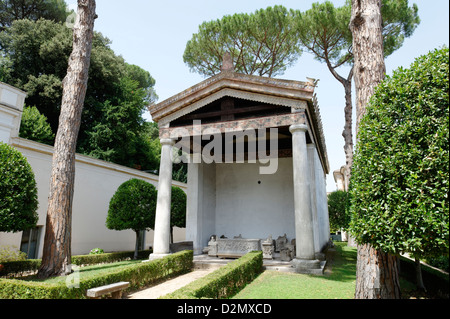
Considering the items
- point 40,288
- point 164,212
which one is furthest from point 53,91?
point 40,288

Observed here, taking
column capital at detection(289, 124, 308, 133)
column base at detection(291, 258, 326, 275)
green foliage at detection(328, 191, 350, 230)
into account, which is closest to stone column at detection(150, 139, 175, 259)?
column base at detection(291, 258, 326, 275)

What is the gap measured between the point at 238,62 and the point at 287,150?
28.6 feet

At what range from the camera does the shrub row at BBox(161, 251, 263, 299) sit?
4613mm

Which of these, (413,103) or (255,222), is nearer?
(413,103)

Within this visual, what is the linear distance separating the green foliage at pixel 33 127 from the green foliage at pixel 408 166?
17.3m

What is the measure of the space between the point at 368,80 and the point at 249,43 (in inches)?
524

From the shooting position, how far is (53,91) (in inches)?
709

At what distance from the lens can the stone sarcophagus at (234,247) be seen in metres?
10.0

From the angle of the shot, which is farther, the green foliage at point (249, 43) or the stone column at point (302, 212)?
the green foliage at point (249, 43)

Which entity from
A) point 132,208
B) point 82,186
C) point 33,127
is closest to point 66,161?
point 132,208

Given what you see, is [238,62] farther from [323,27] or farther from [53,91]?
[53,91]

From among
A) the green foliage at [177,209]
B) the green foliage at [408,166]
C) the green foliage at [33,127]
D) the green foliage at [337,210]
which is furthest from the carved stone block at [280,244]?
the green foliage at [33,127]

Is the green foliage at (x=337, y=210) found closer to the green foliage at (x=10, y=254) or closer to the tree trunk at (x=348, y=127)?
the tree trunk at (x=348, y=127)

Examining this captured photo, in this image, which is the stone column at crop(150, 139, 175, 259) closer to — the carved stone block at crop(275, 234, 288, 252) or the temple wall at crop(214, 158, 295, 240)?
the temple wall at crop(214, 158, 295, 240)
